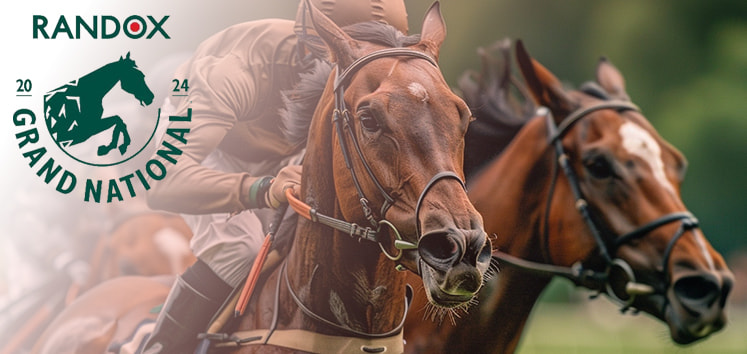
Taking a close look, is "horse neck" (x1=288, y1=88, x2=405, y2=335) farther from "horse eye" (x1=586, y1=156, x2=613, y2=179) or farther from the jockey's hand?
"horse eye" (x1=586, y1=156, x2=613, y2=179)

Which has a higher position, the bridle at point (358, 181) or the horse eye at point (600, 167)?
the bridle at point (358, 181)

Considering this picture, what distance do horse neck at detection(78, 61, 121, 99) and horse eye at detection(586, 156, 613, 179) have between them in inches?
62.5

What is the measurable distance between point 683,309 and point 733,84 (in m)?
3.66

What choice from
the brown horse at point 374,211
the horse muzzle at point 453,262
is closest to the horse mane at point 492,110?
the brown horse at point 374,211

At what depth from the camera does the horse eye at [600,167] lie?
2076 mm

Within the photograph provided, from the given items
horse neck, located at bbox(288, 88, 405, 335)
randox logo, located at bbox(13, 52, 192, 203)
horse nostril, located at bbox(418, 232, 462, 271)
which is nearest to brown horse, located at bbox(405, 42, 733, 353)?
horse neck, located at bbox(288, 88, 405, 335)

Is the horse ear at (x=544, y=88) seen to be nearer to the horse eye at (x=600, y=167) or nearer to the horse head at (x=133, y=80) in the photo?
the horse eye at (x=600, y=167)

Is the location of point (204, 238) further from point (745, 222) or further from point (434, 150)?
point (745, 222)

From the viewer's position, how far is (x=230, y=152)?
2.11 meters

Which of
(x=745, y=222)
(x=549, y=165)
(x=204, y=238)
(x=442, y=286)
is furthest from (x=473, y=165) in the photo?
(x=745, y=222)

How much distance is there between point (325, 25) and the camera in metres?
1.53

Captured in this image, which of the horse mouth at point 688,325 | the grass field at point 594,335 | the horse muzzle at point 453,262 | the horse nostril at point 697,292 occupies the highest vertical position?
the horse muzzle at point 453,262

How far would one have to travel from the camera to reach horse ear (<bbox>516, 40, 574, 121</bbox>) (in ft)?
7.36

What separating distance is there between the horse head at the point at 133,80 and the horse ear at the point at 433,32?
3.65 ft
